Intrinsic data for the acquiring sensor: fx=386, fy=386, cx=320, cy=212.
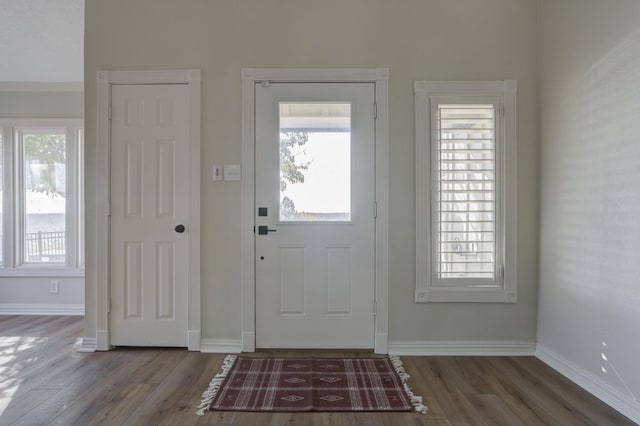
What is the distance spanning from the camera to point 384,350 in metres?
2.97

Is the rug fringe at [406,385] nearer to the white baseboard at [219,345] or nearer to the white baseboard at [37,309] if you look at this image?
the white baseboard at [219,345]

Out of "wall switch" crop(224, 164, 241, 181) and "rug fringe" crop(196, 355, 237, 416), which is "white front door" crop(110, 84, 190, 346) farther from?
"rug fringe" crop(196, 355, 237, 416)

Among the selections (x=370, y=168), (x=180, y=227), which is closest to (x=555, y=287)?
(x=370, y=168)

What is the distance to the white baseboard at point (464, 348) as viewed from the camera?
297cm

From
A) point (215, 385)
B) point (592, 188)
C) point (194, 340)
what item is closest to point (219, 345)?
point (194, 340)

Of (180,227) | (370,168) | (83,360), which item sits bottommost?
(83,360)

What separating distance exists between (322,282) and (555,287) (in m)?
1.68

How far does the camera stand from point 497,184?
2.97 m

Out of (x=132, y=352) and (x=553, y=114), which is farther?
(x=132, y=352)

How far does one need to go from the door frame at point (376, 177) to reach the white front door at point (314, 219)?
0.04 metres

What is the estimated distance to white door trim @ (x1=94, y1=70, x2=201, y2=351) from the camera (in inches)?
118

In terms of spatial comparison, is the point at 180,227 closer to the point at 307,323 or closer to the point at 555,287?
the point at 307,323

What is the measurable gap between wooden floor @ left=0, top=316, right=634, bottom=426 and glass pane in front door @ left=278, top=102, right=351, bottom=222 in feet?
3.64

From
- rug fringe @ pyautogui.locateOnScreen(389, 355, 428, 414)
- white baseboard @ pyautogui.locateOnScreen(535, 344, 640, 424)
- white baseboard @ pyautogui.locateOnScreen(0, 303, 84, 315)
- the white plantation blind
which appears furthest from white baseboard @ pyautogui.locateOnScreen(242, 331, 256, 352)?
white baseboard @ pyautogui.locateOnScreen(0, 303, 84, 315)
